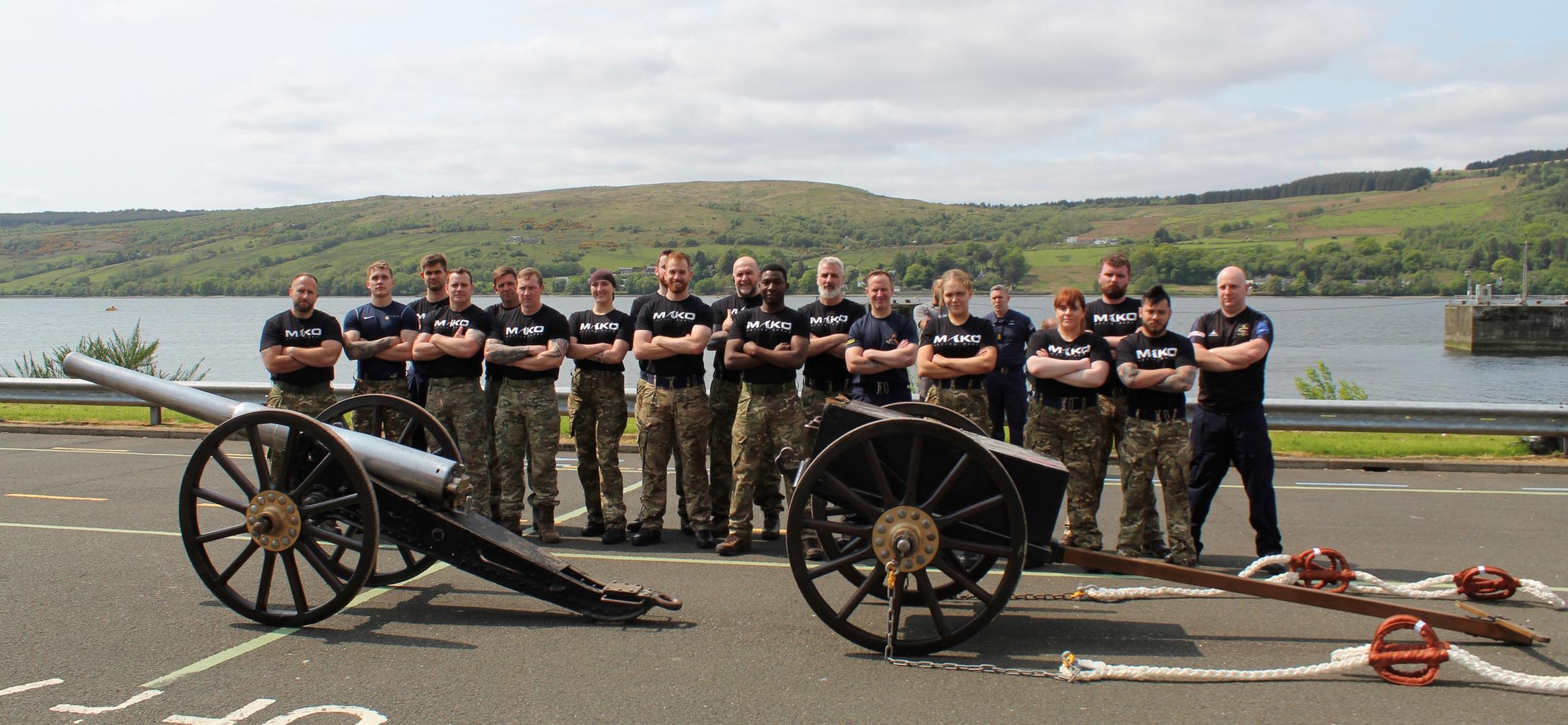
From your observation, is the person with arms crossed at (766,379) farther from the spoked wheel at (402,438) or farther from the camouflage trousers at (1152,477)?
the camouflage trousers at (1152,477)

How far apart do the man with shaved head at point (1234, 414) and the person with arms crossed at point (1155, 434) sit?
0.17 m

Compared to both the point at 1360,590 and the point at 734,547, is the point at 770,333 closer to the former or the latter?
the point at 734,547

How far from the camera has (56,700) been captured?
450 centimetres

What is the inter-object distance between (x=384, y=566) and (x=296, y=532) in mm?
1675

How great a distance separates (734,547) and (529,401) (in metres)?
1.96

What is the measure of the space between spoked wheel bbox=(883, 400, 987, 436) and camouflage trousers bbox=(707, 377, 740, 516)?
83.8 inches

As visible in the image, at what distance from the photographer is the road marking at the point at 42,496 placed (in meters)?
9.57

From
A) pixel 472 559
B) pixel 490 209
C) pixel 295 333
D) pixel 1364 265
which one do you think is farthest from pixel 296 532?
pixel 490 209

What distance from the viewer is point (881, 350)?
796cm

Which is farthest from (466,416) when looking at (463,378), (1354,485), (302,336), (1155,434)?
(1354,485)

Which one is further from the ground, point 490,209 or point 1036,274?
point 490,209

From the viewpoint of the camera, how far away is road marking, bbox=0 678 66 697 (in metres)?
4.60

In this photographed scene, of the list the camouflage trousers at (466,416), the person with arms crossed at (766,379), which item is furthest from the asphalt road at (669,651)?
the camouflage trousers at (466,416)

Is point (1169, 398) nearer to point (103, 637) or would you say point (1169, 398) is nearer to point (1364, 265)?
point (103, 637)
